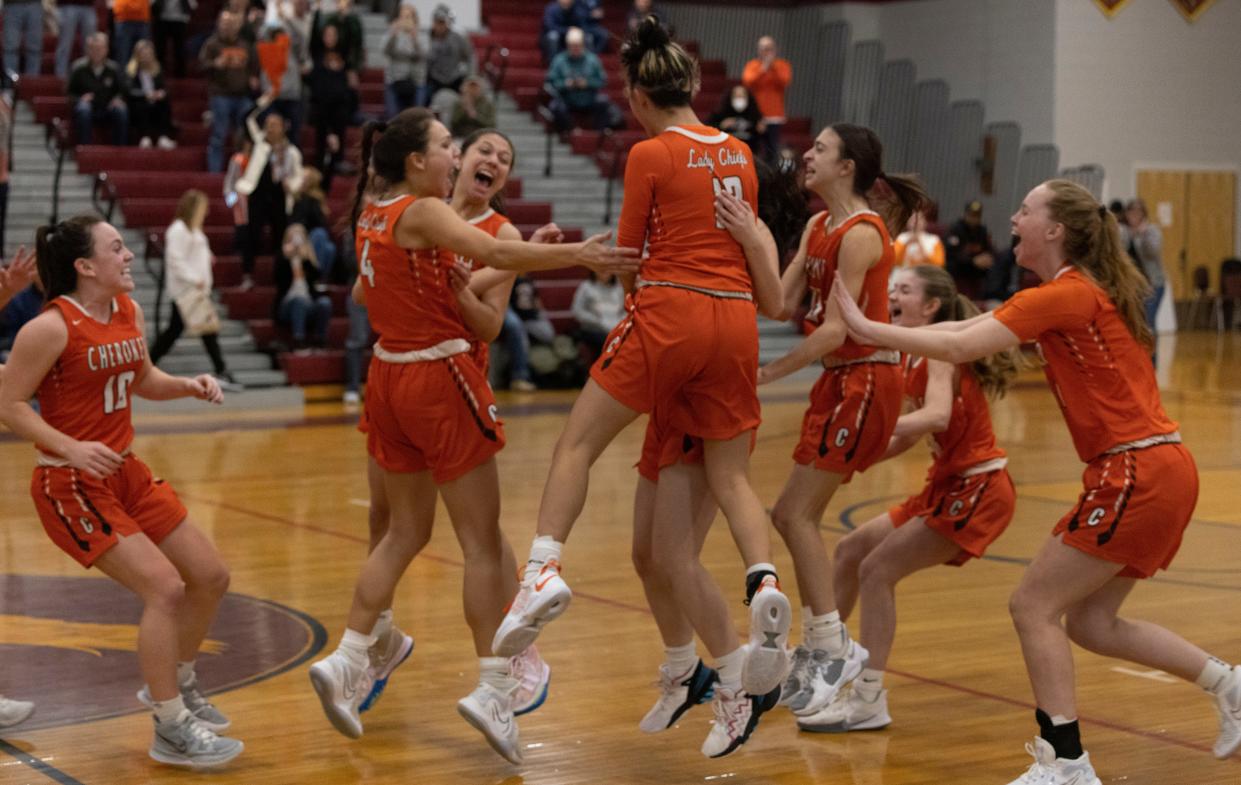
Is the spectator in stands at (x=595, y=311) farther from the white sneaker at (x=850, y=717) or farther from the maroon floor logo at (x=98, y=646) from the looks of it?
the white sneaker at (x=850, y=717)

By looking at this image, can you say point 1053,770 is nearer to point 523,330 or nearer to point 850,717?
point 850,717

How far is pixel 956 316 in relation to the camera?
19.5 ft

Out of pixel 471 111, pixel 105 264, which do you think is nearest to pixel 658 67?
pixel 105 264

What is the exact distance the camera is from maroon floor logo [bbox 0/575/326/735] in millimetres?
5875

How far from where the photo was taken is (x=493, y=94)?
21328mm

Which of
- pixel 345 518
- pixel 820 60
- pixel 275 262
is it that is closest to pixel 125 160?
pixel 275 262

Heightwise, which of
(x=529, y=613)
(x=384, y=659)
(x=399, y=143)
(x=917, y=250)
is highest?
(x=399, y=143)

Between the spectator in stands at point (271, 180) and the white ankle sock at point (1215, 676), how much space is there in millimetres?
13153

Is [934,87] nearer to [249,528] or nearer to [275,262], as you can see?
[275,262]

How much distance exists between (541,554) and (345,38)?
14729 mm

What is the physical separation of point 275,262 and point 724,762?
483 inches

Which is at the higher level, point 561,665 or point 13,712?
point 13,712

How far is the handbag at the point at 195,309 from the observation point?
1520cm

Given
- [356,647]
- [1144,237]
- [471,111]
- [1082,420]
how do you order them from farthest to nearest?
[1144,237] → [471,111] → [356,647] → [1082,420]
